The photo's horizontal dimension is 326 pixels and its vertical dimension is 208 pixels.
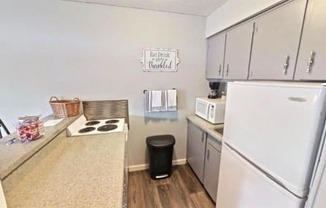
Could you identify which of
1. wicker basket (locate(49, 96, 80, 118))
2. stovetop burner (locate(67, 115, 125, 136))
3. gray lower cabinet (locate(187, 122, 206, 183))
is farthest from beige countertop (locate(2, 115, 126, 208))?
gray lower cabinet (locate(187, 122, 206, 183))

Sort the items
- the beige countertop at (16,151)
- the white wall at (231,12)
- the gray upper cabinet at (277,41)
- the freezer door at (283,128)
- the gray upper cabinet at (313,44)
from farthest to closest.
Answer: the white wall at (231,12) → the gray upper cabinet at (277,41) → the gray upper cabinet at (313,44) → the beige countertop at (16,151) → the freezer door at (283,128)

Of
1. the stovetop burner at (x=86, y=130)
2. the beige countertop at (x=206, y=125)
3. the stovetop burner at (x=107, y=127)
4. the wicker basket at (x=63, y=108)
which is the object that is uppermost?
the wicker basket at (x=63, y=108)

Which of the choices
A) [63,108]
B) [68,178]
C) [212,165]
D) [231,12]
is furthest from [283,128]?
[63,108]

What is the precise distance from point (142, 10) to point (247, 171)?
2.10 metres

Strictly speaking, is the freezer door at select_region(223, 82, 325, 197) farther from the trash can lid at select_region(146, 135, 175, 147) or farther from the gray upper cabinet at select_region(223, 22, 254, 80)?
the trash can lid at select_region(146, 135, 175, 147)

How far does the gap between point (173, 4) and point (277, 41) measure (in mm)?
1243

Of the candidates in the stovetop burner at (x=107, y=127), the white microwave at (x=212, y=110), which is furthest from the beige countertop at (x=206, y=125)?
the stovetop burner at (x=107, y=127)

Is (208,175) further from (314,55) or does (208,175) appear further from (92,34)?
(92,34)

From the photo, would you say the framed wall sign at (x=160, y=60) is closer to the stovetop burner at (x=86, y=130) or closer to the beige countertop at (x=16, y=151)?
the stovetop burner at (x=86, y=130)

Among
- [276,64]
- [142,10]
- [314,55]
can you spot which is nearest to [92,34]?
[142,10]

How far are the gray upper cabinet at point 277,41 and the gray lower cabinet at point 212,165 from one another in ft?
2.54

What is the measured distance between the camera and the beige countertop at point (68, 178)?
78cm

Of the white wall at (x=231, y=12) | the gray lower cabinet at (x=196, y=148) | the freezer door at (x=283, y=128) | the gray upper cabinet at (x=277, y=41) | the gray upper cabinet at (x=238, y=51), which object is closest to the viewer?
the freezer door at (x=283, y=128)

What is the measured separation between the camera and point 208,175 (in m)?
1.92
